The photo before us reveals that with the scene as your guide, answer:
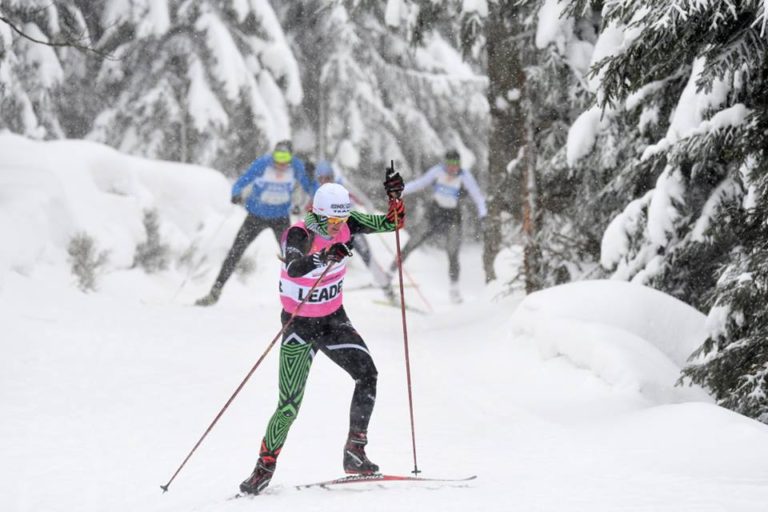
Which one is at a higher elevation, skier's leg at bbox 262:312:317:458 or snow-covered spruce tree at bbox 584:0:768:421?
snow-covered spruce tree at bbox 584:0:768:421

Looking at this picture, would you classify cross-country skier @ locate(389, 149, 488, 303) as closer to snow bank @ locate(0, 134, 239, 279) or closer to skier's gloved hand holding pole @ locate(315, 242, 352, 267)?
snow bank @ locate(0, 134, 239, 279)

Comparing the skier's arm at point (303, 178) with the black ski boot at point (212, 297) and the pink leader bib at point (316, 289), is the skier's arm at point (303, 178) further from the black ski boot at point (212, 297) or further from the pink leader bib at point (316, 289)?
the pink leader bib at point (316, 289)

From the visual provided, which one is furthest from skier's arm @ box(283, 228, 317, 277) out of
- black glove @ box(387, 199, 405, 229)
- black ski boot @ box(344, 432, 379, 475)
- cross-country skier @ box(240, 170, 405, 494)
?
black ski boot @ box(344, 432, 379, 475)

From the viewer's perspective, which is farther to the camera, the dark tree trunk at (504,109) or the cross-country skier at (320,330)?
the dark tree trunk at (504,109)

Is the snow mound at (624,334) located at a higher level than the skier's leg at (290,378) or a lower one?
higher

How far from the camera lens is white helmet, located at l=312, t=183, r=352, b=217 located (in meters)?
Result: 5.07

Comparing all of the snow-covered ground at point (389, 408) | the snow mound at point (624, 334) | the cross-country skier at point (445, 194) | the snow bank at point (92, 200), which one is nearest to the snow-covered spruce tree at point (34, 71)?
the snow bank at point (92, 200)

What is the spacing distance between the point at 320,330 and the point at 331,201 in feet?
2.72

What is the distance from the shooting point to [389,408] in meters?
7.52

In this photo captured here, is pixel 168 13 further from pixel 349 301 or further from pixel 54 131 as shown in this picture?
pixel 349 301

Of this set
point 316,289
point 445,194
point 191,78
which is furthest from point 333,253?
point 191,78

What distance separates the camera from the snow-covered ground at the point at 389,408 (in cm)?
508

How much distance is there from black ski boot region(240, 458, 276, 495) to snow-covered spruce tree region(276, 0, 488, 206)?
734 inches

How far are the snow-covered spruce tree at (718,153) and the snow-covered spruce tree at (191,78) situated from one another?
15700 millimetres
